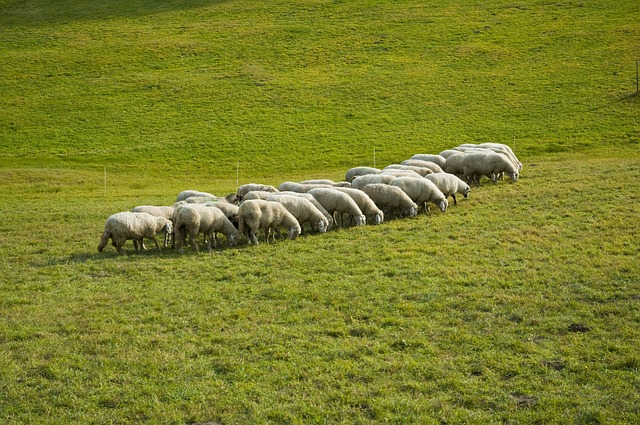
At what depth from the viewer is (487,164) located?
28891 millimetres

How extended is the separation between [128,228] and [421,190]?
9.75m

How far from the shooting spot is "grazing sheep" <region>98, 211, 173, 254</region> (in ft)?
64.8

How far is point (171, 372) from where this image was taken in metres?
11.5

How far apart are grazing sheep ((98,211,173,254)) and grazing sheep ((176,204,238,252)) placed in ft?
2.71

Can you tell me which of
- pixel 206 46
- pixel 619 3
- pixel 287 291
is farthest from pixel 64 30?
pixel 287 291

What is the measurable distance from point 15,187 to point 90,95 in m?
23.8

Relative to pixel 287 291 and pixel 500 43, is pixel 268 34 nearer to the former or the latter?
pixel 500 43

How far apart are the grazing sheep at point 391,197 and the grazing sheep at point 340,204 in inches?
46.3

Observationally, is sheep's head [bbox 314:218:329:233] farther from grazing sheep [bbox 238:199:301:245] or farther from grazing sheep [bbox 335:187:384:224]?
grazing sheep [bbox 335:187:384:224]

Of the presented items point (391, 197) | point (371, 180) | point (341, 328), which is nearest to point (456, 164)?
point (371, 180)

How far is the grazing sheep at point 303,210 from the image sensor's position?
2158cm

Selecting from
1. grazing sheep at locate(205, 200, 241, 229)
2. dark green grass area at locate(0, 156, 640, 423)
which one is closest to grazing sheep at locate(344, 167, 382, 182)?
dark green grass area at locate(0, 156, 640, 423)

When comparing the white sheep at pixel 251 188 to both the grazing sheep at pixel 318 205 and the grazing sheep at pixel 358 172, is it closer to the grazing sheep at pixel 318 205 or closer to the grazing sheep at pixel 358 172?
the grazing sheep at pixel 318 205

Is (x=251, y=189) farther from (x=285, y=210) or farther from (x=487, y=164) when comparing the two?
(x=487, y=164)
